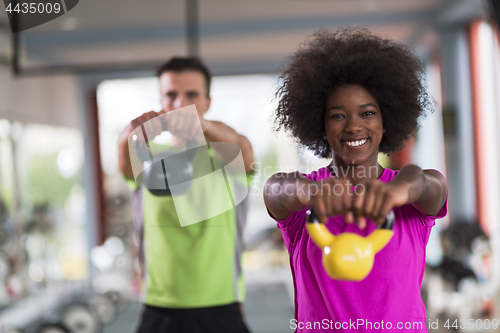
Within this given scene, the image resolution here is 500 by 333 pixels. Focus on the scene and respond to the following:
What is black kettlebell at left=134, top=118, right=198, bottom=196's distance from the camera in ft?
4.32

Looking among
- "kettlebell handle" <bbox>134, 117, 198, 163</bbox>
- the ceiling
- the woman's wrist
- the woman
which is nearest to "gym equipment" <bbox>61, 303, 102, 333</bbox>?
the ceiling

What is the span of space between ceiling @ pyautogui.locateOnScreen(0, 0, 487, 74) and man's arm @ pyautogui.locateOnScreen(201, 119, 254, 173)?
7.53 feet

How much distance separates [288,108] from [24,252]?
11.8ft

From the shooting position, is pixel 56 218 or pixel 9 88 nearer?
pixel 9 88

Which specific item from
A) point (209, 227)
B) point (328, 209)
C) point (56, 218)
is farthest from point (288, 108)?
point (56, 218)

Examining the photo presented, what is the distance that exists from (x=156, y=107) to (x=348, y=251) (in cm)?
269

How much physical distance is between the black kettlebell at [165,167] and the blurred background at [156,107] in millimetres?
1864

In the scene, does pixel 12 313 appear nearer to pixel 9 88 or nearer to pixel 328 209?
pixel 9 88

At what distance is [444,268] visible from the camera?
3.48 m

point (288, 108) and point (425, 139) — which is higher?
point (425, 139)

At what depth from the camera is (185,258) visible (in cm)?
158

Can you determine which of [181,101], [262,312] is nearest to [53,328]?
[262,312]

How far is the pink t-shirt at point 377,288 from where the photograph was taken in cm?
89

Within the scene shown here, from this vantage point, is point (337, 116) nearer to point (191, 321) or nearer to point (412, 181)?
point (412, 181)
